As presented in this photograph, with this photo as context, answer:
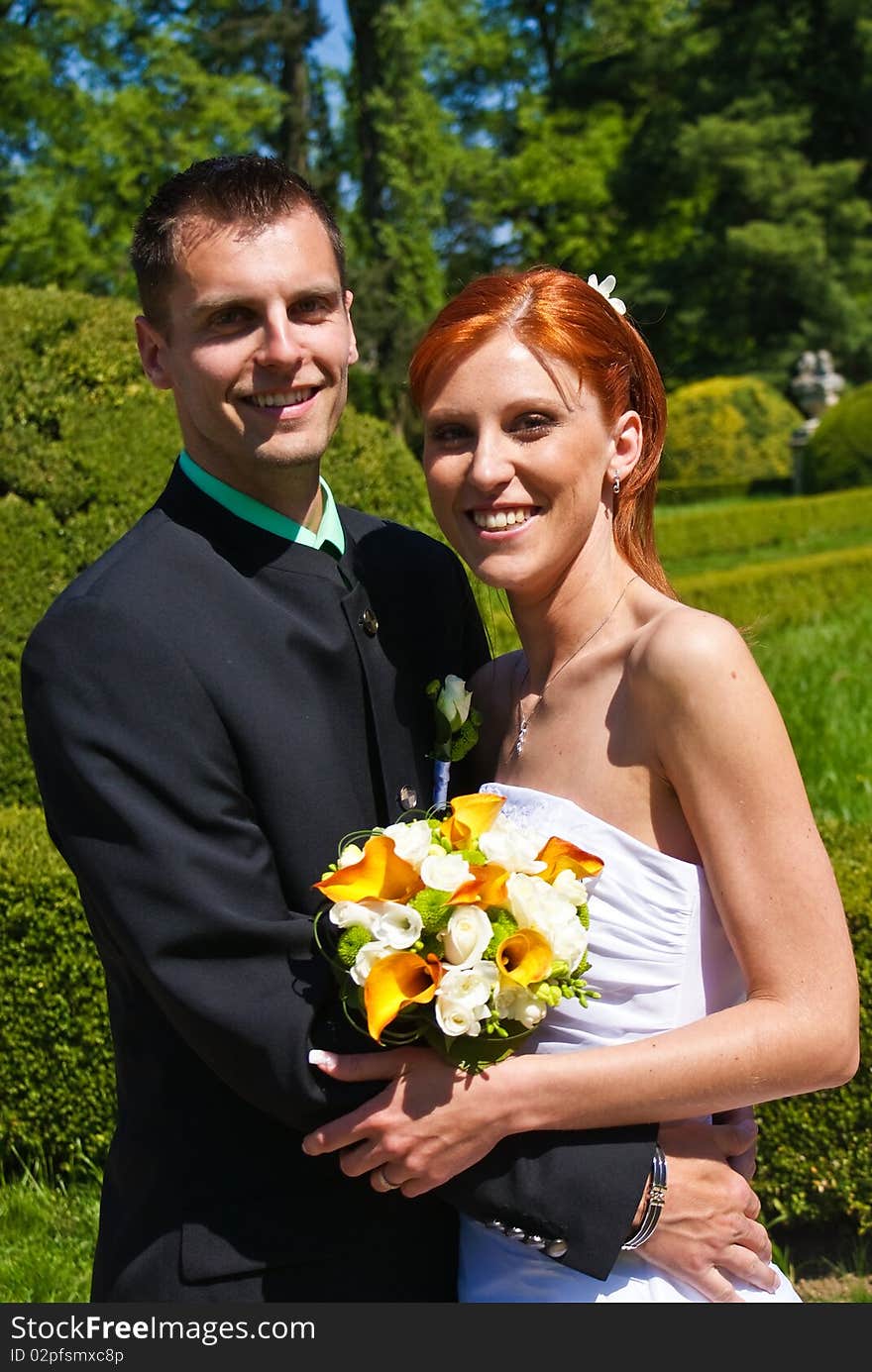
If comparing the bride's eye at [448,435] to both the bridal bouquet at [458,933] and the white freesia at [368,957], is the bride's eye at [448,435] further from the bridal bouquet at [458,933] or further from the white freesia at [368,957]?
the white freesia at [368,957]

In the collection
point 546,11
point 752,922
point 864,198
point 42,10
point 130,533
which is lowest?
point 752,922

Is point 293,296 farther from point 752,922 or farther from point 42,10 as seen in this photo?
point 42,10

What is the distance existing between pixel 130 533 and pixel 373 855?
75 centimetres

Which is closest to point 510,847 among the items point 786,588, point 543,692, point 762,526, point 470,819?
point 470,819

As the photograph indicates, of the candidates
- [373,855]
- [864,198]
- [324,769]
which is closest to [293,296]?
[324,769]

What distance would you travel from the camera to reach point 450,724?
2512mm

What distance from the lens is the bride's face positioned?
240cm

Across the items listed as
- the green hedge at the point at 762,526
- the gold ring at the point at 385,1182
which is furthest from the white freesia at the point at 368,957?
the green hedge at the point at 762,526

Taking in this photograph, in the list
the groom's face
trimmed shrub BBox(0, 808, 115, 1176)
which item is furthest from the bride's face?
trimmed shrub BBox(0, 808, 115, 1176)

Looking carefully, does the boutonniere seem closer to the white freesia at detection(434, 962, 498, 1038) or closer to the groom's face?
the groom's face

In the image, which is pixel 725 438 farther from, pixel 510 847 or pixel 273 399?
pixel 510 847

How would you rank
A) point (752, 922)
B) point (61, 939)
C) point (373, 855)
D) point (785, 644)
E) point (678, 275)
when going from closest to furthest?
1. point (373, 855)
2. point (752, 922)
3. point (61, 939)
4. point (785, 644)
5. point (678, 275)

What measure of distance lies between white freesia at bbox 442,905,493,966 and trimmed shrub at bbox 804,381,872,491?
20877 mm

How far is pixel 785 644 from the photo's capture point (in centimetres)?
929
